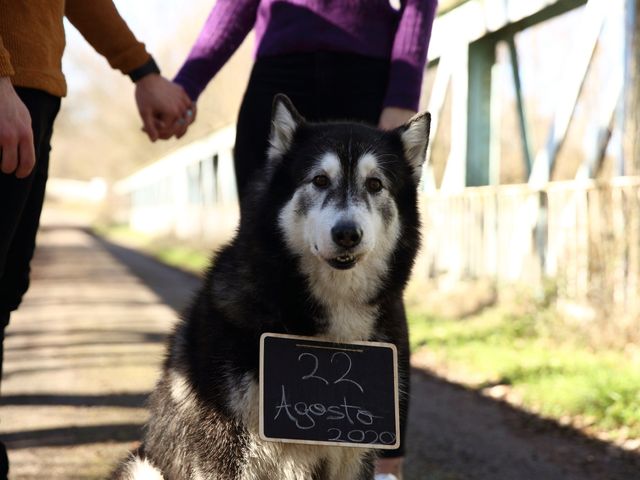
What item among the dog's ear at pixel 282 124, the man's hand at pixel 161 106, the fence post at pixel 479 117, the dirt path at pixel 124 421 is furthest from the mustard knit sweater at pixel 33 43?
the fence post at pixel 479 117

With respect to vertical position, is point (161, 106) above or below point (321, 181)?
above

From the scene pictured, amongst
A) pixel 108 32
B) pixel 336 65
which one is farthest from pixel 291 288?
pixel 108 32

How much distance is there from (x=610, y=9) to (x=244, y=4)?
5.34 m

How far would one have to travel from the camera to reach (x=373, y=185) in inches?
99.5

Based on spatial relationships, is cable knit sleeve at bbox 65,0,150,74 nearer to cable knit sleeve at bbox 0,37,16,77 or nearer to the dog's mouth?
cable knit sleeve at bbox 0,37,16,77

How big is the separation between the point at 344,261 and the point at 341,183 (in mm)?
300

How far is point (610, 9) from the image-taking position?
7.25 metres

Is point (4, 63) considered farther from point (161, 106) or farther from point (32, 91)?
point (161, 106)

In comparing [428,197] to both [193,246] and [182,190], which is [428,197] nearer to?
[193,246]

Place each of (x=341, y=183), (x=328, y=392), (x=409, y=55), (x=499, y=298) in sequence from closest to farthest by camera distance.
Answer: (x=328, y=392) < (x=341, y=183) < (x=409, y=55) < (x=499, y=298)

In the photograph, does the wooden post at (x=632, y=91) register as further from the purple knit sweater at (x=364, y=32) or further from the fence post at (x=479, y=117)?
the purple knit sweater at (x=364, y=32)

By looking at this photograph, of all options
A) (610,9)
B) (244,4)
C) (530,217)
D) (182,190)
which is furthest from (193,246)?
(244,4)

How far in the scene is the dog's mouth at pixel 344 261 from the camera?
91.4 inches

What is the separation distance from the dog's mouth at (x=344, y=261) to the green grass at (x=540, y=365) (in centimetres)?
290
